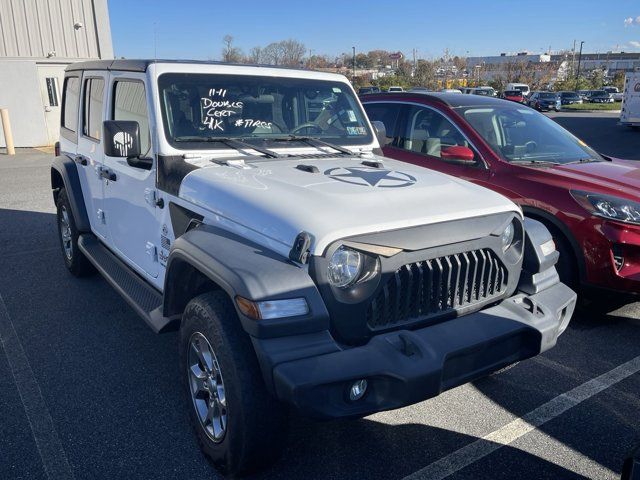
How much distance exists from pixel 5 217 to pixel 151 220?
5.78 metres

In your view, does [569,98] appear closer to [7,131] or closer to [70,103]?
[7,131]

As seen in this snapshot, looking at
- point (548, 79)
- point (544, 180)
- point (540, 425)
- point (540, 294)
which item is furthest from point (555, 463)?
point (548, 79)

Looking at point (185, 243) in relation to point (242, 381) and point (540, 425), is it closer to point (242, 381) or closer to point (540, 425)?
point (242, 381)

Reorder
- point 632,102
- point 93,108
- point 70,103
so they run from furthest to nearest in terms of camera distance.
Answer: point 632,102
point 70,103
point 93,108

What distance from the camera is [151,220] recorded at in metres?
3.57

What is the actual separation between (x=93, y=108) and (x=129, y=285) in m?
1.72

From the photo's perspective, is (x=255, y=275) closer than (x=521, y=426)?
Yes

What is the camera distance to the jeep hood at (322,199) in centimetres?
249

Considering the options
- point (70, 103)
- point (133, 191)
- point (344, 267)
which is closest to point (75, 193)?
point (70, 103)

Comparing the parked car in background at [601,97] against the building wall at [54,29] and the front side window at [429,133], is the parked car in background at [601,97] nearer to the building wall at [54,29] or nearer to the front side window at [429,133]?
the building wall at [54,29]

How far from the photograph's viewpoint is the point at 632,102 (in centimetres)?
2350

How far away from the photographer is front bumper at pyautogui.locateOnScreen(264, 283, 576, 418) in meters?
2.17

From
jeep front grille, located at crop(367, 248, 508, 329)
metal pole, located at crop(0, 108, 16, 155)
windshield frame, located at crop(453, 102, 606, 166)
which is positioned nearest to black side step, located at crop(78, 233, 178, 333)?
jeep front grille, located at crop(367, 248, 508, 329)

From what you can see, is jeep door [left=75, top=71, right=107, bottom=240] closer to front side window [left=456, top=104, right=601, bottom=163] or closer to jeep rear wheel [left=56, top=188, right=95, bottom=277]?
jeep rear wheel [left=56, top=188, right=95, bottom=277]
